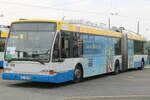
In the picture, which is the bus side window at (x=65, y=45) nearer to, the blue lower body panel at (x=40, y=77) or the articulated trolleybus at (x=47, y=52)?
the articulated trolleybus at (x=47, y=52)

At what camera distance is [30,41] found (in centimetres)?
1261

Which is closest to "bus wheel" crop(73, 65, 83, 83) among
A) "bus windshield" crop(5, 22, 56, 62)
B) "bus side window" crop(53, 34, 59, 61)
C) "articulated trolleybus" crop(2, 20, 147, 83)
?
"articulated trolleybus" crop(2, 20, 147, 83)

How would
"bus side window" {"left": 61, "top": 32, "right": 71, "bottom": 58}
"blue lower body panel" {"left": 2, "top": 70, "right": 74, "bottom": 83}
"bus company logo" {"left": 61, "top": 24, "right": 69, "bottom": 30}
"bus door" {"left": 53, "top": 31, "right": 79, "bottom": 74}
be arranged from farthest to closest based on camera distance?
1. "bus company logo" {"left": 61, "top": 24, "right": 69, "bottom": 30}
2. "bus side window" {"left": 61, "top": 32, "right": 71, "bottom": 58}
3. "bus door" {"left": 53, "top": 31, "right": 79, "bottom": 74}
4. "blue lower body panel" {"left": 2, "top": 70, "right": 74, "bottom": 83}

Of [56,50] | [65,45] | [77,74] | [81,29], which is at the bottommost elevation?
[77,74]

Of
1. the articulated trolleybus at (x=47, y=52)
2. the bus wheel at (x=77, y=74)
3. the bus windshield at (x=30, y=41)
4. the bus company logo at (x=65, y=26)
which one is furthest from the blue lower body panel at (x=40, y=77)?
the bus company logo at (x=65, y=26)

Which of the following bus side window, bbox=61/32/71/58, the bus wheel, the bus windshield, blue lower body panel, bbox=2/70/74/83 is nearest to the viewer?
blue lower body panel, bbox=2/70/74/83

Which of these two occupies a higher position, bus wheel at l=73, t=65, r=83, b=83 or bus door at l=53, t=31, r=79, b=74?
bus door at l=53, t=31, r=79, b=74

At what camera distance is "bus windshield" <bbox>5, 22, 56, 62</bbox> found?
40.6ft

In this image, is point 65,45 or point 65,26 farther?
point 65,26

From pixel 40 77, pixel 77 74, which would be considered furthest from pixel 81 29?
pixel 40 77

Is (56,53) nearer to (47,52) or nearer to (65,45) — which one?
(47,52)

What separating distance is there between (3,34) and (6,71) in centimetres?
1039

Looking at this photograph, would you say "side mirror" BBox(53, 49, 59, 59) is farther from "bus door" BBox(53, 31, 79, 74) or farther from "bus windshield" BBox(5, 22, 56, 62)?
"bus windshield" BBox(5, 22, 56, 62)

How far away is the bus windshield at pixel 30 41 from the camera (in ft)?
40.6
